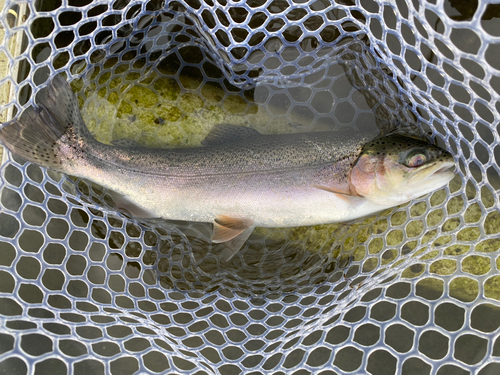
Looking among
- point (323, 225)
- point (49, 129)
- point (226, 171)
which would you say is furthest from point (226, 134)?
point (49, 129)

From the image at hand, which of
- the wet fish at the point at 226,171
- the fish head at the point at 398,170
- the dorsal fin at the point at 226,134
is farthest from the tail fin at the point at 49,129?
the fish head at the point at 398,170

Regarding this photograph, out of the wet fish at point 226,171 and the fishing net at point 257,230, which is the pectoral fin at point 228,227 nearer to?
the wet fish at point 226,171

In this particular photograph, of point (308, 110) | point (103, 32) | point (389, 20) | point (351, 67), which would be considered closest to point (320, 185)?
point (308, 110)

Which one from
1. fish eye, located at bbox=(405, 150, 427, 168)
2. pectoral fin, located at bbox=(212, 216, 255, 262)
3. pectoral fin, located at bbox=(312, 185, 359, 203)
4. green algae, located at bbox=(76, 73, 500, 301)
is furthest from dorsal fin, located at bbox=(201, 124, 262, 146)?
fish eye, located at bbox=(405, 150, 427, 168)

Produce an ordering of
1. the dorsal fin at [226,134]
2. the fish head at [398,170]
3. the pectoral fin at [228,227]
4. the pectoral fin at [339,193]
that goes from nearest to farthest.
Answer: the fish head at [398,170] < the pectoral fin at [339,193] < the pectoral fin at [228,227] < the dorsal fin at [226,134]

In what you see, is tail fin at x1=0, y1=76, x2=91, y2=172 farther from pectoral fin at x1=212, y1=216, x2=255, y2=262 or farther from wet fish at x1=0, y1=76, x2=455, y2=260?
pectoral fin at x1=212, y1=216, x2=255, y2=262
